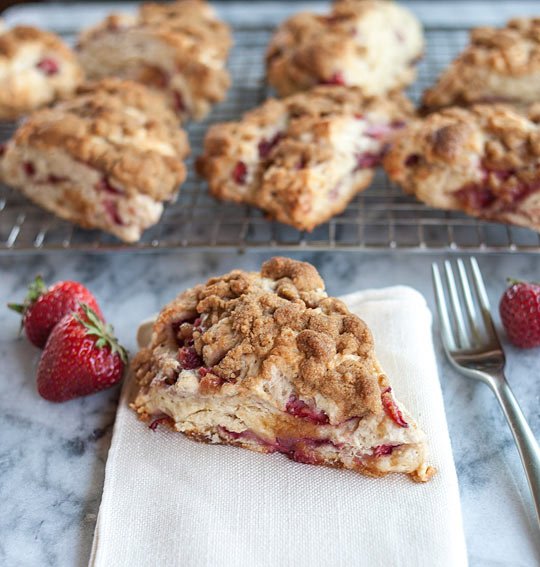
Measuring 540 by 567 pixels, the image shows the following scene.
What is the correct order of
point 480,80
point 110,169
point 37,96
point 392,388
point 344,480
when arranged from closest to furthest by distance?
point 344,480, point 392,388, point 110,169, point 480,80, point 37,96

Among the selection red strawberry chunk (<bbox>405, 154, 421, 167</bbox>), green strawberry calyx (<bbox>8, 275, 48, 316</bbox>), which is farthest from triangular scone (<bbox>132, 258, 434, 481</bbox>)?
red strawberry chunk (<bbox>405, 154, 421, 167</bbox>)

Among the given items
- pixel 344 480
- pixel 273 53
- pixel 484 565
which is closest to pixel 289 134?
pixel 273 53

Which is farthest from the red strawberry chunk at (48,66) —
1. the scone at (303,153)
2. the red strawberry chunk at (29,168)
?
the scone at (303,153)

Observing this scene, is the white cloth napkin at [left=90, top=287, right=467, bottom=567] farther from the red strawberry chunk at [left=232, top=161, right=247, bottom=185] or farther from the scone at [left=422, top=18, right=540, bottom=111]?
the scone at [left=422, top=18, right=540, bottom=111]

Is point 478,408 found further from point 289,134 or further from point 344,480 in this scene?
point 289,134

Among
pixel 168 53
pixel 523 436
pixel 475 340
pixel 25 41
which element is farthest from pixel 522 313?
pixel 25 41

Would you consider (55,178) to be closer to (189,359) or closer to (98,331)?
(98,331)
